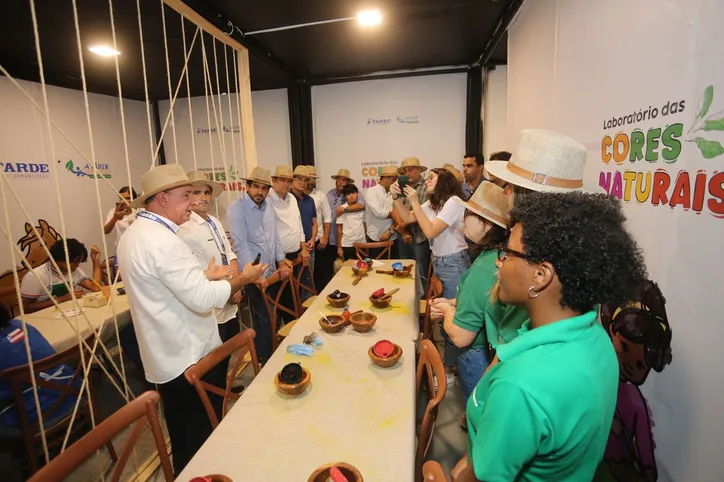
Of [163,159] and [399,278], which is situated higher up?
[163,159]

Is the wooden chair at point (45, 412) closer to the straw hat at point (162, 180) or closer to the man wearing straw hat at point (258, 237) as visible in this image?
the straw hat at point (162, 180)

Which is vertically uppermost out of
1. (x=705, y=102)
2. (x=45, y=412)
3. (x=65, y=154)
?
(x=65, y=154)

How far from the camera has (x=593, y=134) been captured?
1884 millimetres

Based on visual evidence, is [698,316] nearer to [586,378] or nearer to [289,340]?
[586,378]

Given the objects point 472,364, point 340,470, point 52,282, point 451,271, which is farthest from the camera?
point 52,282

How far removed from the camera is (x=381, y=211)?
463 cm

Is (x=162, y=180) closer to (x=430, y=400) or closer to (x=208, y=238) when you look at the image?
(x=208, y=238)

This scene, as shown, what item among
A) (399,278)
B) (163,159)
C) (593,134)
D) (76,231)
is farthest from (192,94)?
(593,134)

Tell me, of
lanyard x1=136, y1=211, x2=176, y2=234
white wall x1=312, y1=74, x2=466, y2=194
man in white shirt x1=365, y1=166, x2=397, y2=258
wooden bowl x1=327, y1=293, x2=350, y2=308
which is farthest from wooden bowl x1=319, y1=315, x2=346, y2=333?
white wall x1=312, y1=74, x2=466, y2=194

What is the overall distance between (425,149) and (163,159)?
16.1 feet

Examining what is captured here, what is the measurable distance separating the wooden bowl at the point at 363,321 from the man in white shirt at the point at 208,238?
92 centimetres

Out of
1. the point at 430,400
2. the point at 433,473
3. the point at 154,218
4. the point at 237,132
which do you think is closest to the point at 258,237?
the point at 154,218

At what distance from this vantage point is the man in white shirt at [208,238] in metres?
2.47

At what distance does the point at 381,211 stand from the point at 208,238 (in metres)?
2.47
